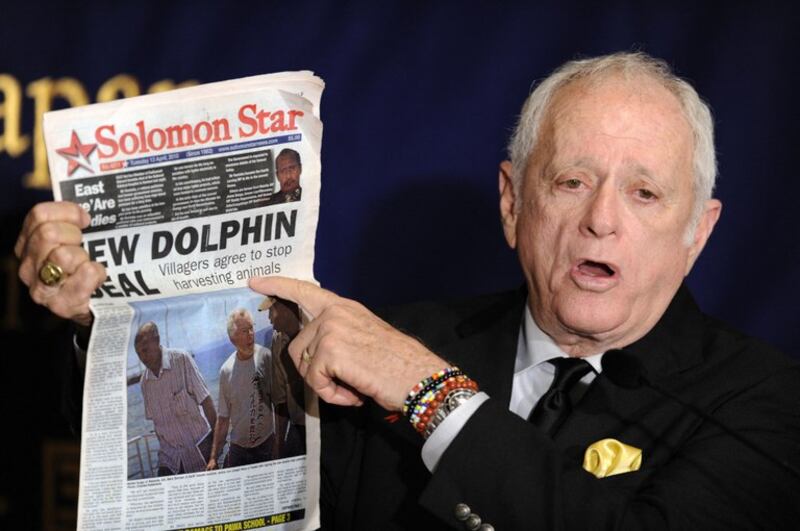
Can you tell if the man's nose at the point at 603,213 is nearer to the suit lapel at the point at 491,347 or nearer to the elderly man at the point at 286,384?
the suit lapel at the point at 491,347

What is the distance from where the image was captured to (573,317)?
5.61ft

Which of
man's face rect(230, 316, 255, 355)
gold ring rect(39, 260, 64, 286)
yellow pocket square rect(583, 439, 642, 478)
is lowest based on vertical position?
yellow pocket square rect(583, 439, 642, 478)

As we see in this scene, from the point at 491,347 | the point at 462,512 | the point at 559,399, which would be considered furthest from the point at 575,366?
the point at 462,512

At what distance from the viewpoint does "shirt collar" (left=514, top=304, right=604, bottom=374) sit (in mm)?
1785

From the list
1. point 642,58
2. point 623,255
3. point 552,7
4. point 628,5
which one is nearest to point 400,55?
point 552,7

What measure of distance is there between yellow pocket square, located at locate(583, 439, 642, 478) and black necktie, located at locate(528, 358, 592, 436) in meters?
0.08

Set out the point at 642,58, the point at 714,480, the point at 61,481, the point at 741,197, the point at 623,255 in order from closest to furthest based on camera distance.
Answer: the point at 714,480 < the point at 623,255 < the point at 642,58 < the point at 741,197 < the point at 61,481

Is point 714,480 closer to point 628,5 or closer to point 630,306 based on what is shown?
point 630,306

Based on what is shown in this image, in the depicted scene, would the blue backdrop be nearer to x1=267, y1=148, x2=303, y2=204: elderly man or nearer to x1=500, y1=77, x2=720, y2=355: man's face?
x1=500, y1=77, x2=720, y2=355: man's face

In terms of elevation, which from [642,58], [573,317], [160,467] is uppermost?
[642,58]

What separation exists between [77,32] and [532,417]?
1.37 metres

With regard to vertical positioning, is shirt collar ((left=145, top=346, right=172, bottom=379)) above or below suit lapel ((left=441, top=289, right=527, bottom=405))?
above

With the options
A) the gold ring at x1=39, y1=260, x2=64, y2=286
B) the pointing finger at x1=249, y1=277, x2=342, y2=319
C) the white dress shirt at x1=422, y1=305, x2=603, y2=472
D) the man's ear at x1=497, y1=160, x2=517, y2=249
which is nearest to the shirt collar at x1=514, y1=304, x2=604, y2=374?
the white dress shirt at x1=422, y1=305, x2=603, y2=472

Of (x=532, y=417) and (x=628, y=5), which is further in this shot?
(x=628, y=5)
